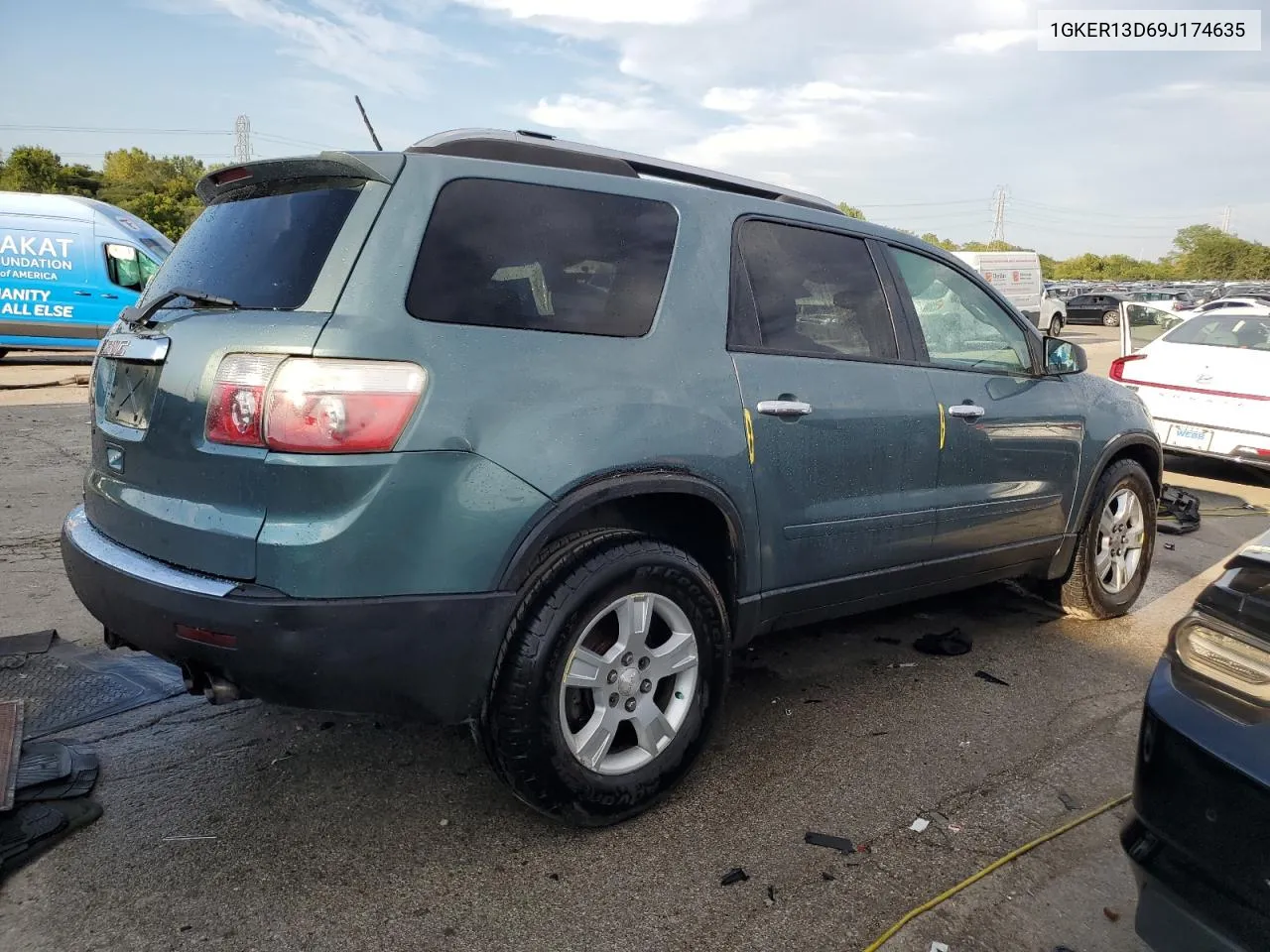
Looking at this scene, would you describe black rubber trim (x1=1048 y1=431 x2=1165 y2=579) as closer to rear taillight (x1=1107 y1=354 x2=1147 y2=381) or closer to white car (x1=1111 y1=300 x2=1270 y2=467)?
white car (x1=1111 y1=300 x2=1270 y2=467)

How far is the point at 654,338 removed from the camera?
2.85 metres

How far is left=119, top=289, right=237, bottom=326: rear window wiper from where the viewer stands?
2.63 meters

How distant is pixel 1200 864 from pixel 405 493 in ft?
6.04

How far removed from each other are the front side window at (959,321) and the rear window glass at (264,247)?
7.39 feet

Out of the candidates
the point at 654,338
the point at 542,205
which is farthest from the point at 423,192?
the point at 654,338

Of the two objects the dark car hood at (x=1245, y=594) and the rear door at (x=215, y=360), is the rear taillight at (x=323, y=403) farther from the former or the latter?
the dark car hood at (x=1245, y=594)

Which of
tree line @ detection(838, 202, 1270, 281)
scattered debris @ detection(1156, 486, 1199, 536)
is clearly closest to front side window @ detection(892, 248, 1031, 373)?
scattered debris @ detection(1156, 486, 1199, 536)

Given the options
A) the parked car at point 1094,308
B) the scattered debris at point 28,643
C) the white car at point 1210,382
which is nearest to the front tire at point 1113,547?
the white car at point 1210,382

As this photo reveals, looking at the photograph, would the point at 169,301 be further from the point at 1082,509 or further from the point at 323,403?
the point at 1082,509

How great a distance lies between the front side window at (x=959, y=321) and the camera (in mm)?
3824

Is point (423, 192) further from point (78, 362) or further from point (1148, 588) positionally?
point (78, 362)

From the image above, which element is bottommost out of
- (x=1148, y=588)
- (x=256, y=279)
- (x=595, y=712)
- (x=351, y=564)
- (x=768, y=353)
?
(x=1148, y=588)

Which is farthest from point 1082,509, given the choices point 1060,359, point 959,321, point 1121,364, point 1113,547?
point 1121,364

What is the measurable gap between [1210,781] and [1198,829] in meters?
0.10
